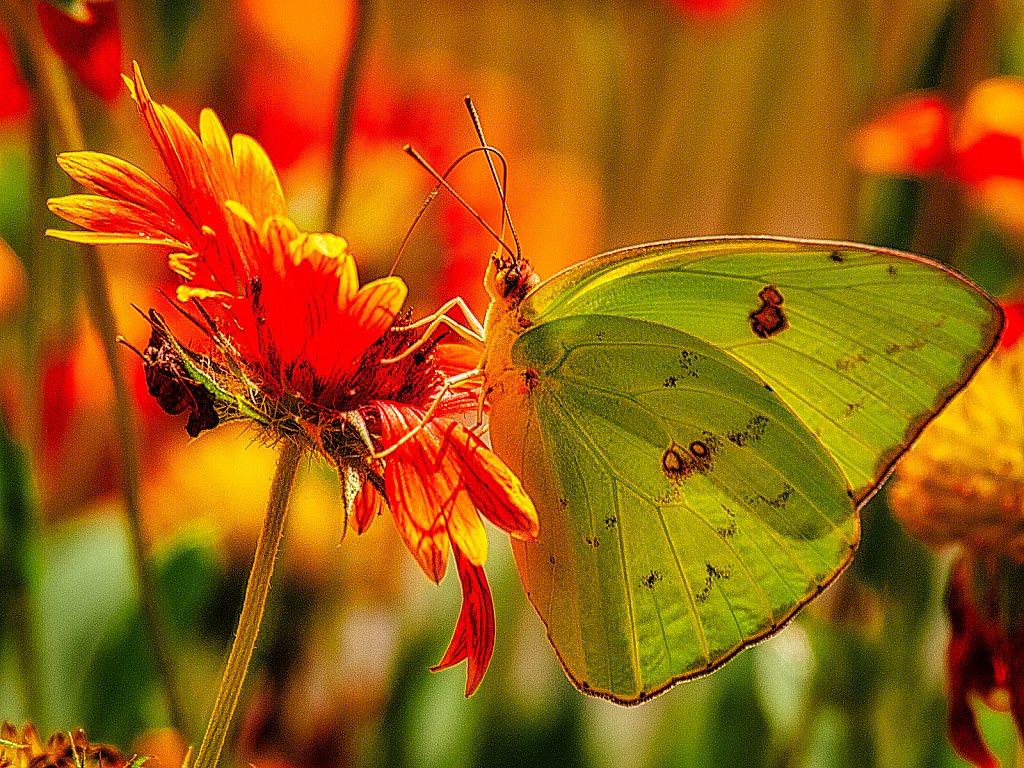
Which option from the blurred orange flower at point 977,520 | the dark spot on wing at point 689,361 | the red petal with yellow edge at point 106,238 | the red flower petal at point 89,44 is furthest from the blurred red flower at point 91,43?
the blurred orange flower at point 977,520

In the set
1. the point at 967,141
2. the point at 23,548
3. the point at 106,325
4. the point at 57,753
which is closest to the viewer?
the point at 57,753

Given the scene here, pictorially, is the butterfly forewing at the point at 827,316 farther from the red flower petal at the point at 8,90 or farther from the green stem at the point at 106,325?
the red flower petal at the point at 8,90

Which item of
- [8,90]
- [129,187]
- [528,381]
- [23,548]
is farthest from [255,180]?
[8,90]

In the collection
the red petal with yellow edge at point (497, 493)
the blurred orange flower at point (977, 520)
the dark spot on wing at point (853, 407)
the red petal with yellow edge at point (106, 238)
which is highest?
the red petal with yellow edge at point (106, 238)

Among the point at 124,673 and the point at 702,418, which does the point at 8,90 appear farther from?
the point at 702,418

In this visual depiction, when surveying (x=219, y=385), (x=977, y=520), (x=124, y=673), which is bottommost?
(x=124, y=673)

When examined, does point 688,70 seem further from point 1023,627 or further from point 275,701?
point 1023,627

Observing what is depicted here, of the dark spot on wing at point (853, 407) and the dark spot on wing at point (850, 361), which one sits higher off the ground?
the dark spot on wing at point (850, 361)
